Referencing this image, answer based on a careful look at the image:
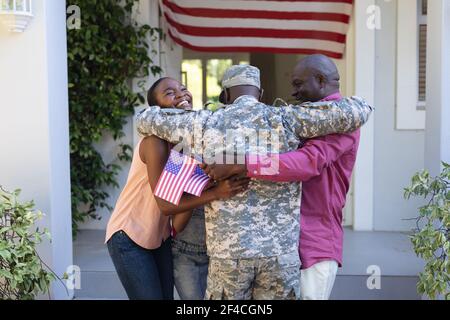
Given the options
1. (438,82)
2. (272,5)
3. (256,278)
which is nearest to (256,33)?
Answer: (272,5)

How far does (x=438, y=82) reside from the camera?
3.71 meters

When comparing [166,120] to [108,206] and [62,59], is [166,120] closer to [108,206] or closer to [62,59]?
[62,59]

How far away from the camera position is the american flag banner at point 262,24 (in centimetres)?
585

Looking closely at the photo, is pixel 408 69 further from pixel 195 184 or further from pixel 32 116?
pixel 195 184

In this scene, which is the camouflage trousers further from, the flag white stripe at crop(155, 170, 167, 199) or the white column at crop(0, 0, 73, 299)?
the white column at crop(0, 0, 73, 299)

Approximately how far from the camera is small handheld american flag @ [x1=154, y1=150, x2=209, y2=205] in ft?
8.00

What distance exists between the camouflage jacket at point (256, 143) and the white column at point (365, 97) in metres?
3.45

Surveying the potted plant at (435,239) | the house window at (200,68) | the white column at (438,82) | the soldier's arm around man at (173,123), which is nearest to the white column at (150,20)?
the white column at (438,82)

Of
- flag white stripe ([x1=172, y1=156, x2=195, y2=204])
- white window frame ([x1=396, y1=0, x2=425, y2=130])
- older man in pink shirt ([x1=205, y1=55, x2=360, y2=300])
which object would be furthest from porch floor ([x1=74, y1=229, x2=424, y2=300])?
flag white stripe ([x1=172, y1=156, x2=195, y2=204])

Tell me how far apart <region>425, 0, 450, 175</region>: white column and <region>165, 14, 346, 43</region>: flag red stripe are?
2117mm

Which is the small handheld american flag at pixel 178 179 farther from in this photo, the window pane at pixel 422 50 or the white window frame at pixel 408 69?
the window pane at pixel 422 50

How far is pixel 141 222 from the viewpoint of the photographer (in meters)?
2.78

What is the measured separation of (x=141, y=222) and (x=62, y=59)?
5.27ft
